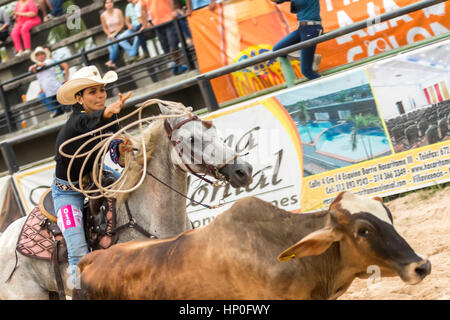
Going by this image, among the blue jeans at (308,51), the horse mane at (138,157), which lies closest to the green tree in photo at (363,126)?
the blue jeans at (308,51)

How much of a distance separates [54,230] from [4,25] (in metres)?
10.1

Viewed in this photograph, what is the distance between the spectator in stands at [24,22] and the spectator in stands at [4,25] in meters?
0.35

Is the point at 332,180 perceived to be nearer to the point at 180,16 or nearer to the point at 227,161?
the point at 227,161

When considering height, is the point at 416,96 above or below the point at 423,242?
above

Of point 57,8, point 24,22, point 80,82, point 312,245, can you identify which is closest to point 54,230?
point 80,82

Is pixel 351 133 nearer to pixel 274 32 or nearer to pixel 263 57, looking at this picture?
pixel 263 57

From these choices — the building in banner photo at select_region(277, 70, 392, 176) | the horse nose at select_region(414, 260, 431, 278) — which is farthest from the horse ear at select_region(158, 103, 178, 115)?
the building in banner photo at select_region(277, 70, 392, 176)

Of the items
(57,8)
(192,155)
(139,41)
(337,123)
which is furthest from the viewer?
(57,8)

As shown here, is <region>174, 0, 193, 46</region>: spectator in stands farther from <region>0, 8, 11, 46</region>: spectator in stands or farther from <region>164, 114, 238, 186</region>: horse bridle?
<region>164, 114, 238, 186</region>: horse bridle

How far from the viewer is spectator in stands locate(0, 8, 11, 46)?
44.7 ft

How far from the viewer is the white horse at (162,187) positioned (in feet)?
14.4

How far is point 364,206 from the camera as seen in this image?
9.39ft

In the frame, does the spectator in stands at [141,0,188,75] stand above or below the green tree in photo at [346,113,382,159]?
above

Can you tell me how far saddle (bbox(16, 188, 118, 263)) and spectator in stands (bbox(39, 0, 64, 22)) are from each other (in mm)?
9000
